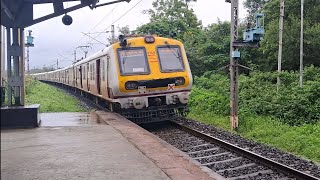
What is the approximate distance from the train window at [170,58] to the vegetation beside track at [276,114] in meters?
2.50

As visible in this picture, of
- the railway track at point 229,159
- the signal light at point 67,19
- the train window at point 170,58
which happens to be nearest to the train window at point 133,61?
the train window at point 170,58

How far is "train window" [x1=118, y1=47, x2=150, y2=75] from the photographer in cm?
1232

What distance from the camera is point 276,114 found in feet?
48.2

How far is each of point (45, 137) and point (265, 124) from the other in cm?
710

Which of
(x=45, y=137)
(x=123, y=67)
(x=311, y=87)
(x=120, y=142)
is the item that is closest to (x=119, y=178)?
(x=120, y=142)

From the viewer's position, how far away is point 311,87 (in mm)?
15086

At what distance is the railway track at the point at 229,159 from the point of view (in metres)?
6.56

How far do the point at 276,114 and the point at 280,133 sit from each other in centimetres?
342

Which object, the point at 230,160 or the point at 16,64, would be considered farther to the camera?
the point at 16,64

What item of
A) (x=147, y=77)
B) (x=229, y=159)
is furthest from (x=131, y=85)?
(x=229, y=159)

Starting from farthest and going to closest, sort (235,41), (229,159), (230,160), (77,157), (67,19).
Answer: (235,41)
(67,19)
(229,159)
(230,160)
(77,157)

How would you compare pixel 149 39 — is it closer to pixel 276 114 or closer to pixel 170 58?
pixel 170 58

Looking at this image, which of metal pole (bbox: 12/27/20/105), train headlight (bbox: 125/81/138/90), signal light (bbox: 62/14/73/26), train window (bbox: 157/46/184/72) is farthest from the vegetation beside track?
metal pole (bbox: 12/27/20/105)

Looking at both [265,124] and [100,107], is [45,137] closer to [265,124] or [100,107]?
[265,124]
